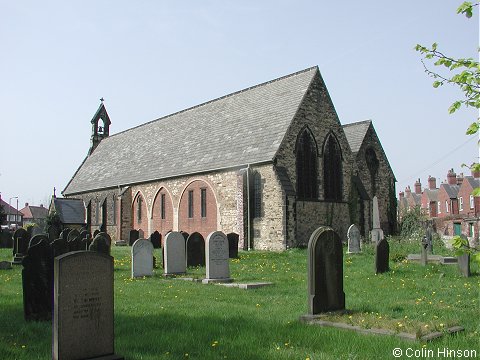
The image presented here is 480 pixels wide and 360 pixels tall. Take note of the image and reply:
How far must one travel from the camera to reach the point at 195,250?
60.7 ft

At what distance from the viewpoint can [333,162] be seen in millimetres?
29453

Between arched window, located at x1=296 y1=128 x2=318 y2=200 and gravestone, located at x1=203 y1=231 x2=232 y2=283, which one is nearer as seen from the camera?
gravestone, located at x1=203 y1=231 x2=232 y2=283

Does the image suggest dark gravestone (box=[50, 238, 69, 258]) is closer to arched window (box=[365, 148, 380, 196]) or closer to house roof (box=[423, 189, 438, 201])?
arched window (box=[365, 148, 380, 196])

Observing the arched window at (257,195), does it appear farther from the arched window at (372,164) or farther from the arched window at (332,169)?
the arched window at (372,164)

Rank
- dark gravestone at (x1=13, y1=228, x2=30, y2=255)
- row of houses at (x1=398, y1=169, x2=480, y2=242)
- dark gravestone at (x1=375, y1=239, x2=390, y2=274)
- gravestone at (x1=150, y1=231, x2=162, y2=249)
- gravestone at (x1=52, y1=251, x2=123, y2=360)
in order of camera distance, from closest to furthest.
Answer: gravestone at (x1=52, y1=251, x2=123, y2=360), dark gravestone at (x1=375, y1=239, x2=390, y2=274), dark gravestone at (x1=13, y1=228, x2=30, y2=255), gravestone at (x1=150, y1=231, x2=162, y2=249), row of houses at (x1=398, y1=169, x2=480, y2=242)

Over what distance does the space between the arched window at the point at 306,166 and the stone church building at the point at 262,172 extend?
0.06 m

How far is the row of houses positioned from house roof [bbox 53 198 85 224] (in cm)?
2993

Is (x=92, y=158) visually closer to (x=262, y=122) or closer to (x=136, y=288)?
(x=262, y=122)

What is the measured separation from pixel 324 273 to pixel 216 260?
589cm

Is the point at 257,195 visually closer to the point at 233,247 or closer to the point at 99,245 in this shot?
the point at 233,247

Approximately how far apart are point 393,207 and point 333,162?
879 centimetres

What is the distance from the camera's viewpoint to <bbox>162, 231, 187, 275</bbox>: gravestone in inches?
632

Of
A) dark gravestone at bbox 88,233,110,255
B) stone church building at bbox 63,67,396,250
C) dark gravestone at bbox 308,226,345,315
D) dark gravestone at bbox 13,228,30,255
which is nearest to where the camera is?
dark gravestone at bbox 308,226,345,315

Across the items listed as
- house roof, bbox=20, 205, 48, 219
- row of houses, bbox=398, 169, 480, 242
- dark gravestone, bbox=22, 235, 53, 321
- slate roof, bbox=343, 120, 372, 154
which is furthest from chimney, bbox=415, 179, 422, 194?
house roof, bbox=20, 205, 48, 219
